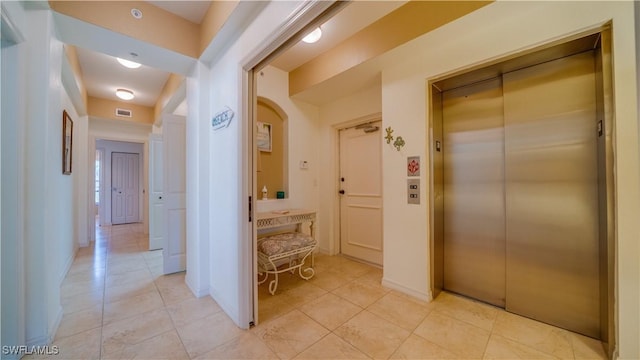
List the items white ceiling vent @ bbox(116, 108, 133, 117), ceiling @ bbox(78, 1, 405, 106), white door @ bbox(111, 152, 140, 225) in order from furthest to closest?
white door @ bbox(111, 152, 140, 225), white ceiling vent @ bbox(116, 108, 133, 117), ceiling @ bbox(78, 1, 405, 106)

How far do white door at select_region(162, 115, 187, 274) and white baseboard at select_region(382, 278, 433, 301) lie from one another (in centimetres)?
268

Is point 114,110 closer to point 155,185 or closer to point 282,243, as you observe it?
point 155,185

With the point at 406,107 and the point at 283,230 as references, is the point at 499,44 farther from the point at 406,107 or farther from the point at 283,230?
the point at 283,230

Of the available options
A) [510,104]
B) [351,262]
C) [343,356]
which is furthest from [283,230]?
[510,104]

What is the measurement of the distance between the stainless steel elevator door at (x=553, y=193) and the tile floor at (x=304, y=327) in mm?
227

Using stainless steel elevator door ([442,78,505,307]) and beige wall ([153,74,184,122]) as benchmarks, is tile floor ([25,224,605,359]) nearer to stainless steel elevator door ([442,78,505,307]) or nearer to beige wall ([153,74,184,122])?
stainless steel elevator door ([442,78,505,307])

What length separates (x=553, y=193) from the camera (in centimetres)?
185

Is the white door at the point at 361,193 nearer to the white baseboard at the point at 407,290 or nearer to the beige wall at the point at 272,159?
the white baseboard at the point at 407,290

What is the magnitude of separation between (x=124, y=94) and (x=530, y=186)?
20.0 feet

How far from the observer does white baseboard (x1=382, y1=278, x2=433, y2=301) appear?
227 centimetres

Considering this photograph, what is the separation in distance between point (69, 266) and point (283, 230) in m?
2.95

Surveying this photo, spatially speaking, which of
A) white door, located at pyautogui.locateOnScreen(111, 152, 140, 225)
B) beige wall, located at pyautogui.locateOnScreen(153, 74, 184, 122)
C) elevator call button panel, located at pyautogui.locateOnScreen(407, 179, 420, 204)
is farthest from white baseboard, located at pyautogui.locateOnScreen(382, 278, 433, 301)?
white door, located at pyautogui.locateOnScreen(111, 152, 140, 225)

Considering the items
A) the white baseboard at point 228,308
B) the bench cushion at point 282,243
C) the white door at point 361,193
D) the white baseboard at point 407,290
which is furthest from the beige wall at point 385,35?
the white baseboard at point 228,308

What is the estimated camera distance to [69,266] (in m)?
3.16
